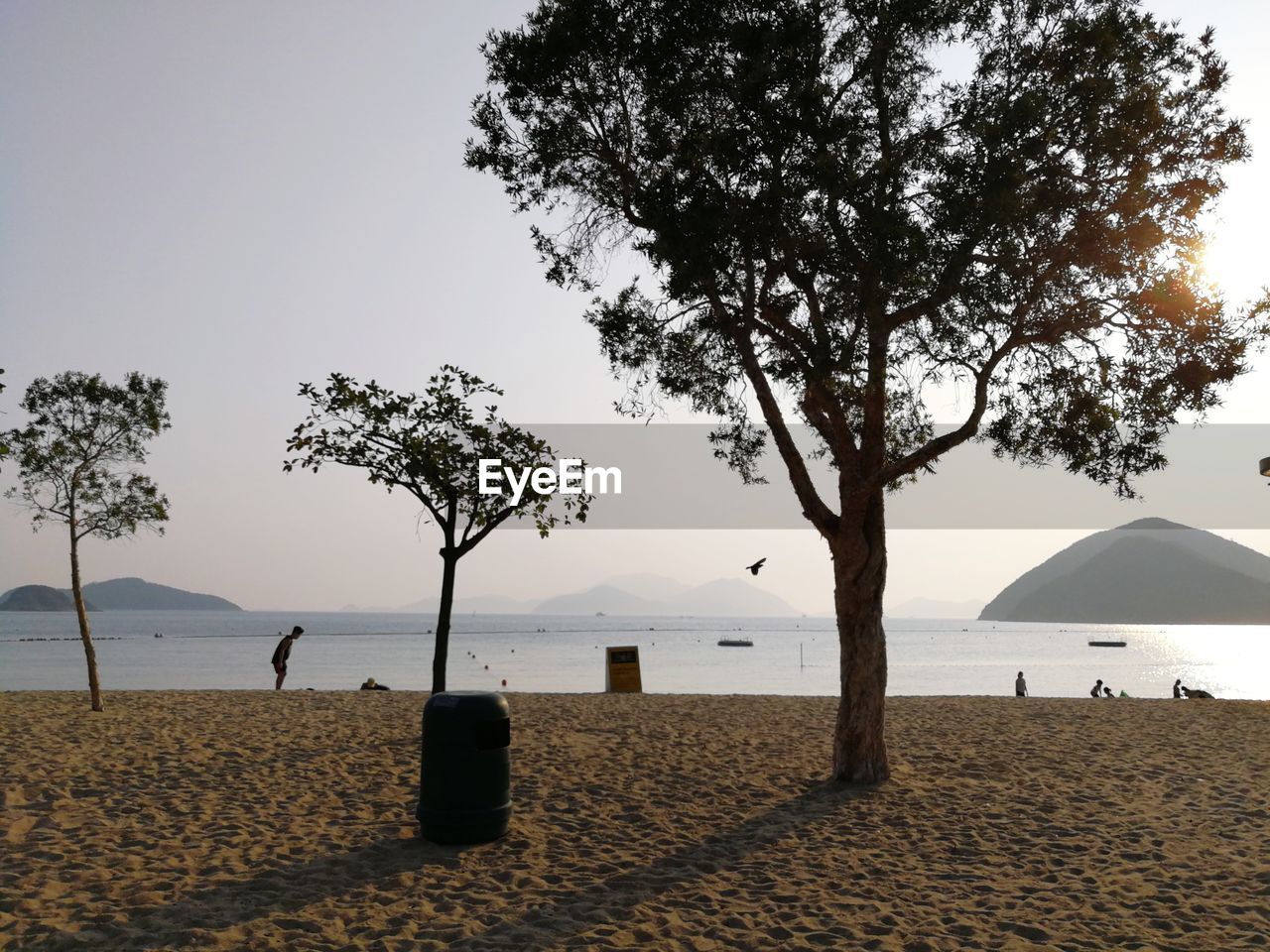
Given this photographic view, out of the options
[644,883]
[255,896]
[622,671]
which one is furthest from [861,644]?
[622,671]

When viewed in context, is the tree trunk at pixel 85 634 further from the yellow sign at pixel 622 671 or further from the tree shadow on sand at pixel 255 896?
the tree shadow on sand at pixel 255 896

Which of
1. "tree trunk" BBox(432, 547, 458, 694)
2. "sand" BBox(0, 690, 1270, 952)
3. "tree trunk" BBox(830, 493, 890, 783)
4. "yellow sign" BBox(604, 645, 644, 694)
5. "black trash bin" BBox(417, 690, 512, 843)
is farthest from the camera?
"yellow sign" BBox(604, 645, 644, 694)

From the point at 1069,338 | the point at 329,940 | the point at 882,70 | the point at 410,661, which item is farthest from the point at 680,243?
the point at 410,661

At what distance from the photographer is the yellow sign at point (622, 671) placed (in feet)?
71.6

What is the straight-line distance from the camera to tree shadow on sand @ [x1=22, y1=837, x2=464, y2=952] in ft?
19.7

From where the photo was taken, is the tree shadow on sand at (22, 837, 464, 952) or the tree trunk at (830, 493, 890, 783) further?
the tree trunk at (830, 493, 890, 783)

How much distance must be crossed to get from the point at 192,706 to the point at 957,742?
43.5 feet

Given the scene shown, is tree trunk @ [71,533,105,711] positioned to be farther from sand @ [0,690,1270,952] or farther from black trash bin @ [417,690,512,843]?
black trash bin @ [417,690,512,843]

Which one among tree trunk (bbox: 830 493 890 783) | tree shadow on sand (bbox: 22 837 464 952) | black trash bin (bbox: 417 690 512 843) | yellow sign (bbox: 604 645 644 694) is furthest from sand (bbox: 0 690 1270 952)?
yellow sign (bbox: 604 645 644 694)

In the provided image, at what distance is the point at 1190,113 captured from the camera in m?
12.0

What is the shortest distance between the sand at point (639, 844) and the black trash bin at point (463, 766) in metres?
0.22

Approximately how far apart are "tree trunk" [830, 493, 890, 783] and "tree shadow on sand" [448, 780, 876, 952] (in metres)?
0.89

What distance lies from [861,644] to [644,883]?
196 inches

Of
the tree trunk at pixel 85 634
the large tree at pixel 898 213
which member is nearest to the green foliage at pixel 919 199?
the large tree at pixel 898 213
